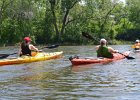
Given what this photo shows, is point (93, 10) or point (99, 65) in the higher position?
point (93, 10)

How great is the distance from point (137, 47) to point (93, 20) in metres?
25.1

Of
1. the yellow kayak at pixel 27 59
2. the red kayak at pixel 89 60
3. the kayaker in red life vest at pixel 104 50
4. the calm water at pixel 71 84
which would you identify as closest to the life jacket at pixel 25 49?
the yellow kayak at pixel 27 59

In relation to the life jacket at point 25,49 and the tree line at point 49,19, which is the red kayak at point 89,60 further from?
the tree line at point 49,19

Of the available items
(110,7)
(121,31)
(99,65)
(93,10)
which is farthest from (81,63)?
(121,31)

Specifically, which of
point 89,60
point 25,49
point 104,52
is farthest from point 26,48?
point 104,52

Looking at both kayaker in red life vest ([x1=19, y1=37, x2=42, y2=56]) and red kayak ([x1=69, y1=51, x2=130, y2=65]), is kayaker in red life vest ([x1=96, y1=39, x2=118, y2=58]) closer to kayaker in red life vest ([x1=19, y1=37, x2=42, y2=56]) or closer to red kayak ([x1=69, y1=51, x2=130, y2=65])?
red kayak ([x1=69, y1=51, x2=130, y2=65])

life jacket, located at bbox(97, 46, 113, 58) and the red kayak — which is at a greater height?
life jacket, located at bbox(97, 46, 113, 58)

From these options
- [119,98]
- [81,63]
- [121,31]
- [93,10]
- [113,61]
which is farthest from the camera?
[121,31]

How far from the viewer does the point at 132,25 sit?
214 feet

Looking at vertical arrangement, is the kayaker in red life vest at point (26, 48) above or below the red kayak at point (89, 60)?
above

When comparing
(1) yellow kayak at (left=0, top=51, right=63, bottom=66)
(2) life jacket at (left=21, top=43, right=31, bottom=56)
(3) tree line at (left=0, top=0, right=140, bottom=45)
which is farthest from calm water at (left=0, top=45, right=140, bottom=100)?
(3) tree line at (left=0, top=0, right=140, bottom=45)

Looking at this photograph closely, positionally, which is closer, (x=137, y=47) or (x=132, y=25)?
(x=137, y=47)

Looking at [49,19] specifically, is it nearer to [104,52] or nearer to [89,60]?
[104,52]

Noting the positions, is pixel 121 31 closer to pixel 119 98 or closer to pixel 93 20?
pixel 93 20
